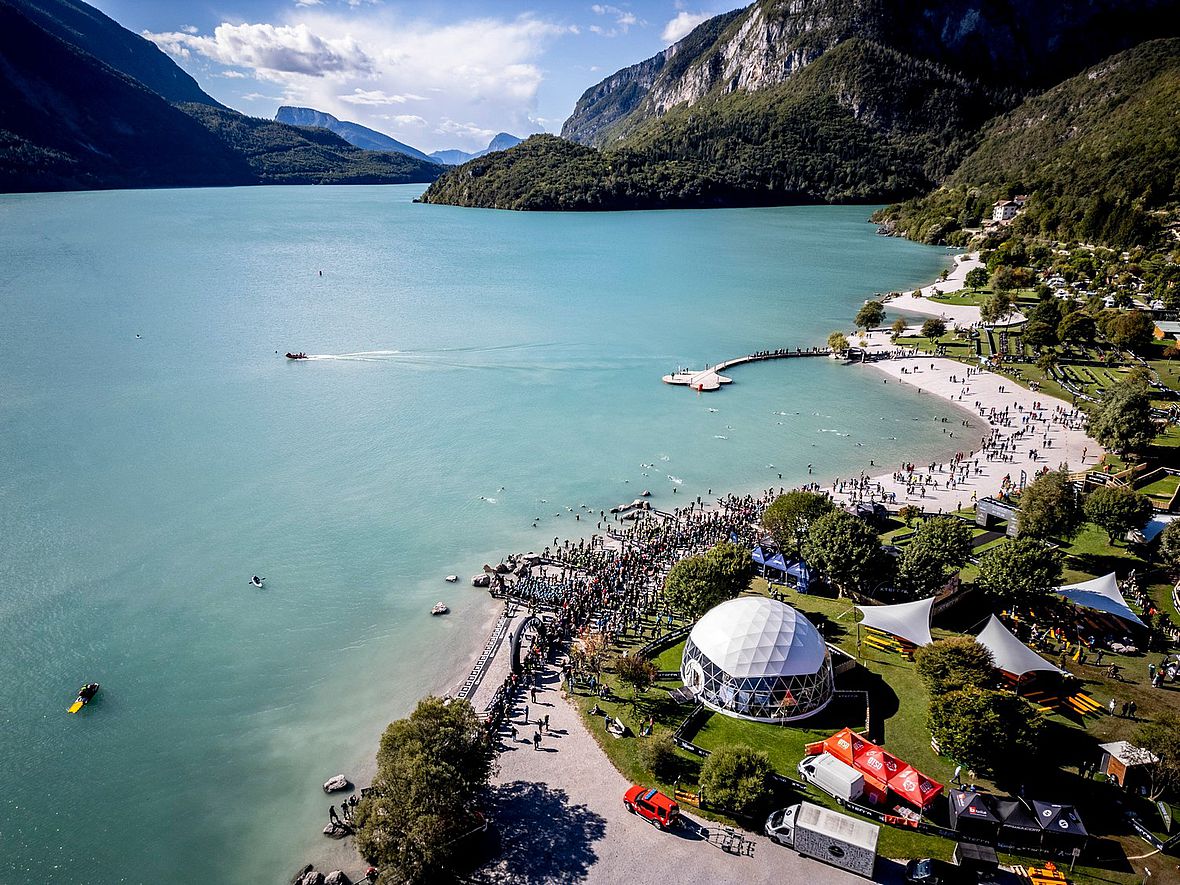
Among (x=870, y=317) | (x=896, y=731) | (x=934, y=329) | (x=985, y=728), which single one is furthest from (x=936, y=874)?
(x=870, y=317)

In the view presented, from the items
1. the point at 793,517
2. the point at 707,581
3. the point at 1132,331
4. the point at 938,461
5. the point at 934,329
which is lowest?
the point at 938,461

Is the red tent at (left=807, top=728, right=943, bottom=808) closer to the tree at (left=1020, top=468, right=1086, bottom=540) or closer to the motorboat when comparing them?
the tree at (left=1020, top=468, right=1086, bottom=540)

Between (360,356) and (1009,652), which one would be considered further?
(360,356)

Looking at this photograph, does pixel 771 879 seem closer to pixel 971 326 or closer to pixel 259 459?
pixel 259 459

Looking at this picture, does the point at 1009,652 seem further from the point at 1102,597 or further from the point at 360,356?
the point at 360,356

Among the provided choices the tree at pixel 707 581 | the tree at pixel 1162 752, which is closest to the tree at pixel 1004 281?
the tree at pixel 707 581

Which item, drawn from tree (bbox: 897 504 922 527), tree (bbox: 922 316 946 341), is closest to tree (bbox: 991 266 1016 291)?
tree (bbox: 922 316 946 341)

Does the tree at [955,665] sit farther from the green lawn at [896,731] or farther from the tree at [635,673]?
the tree at [635,673]
